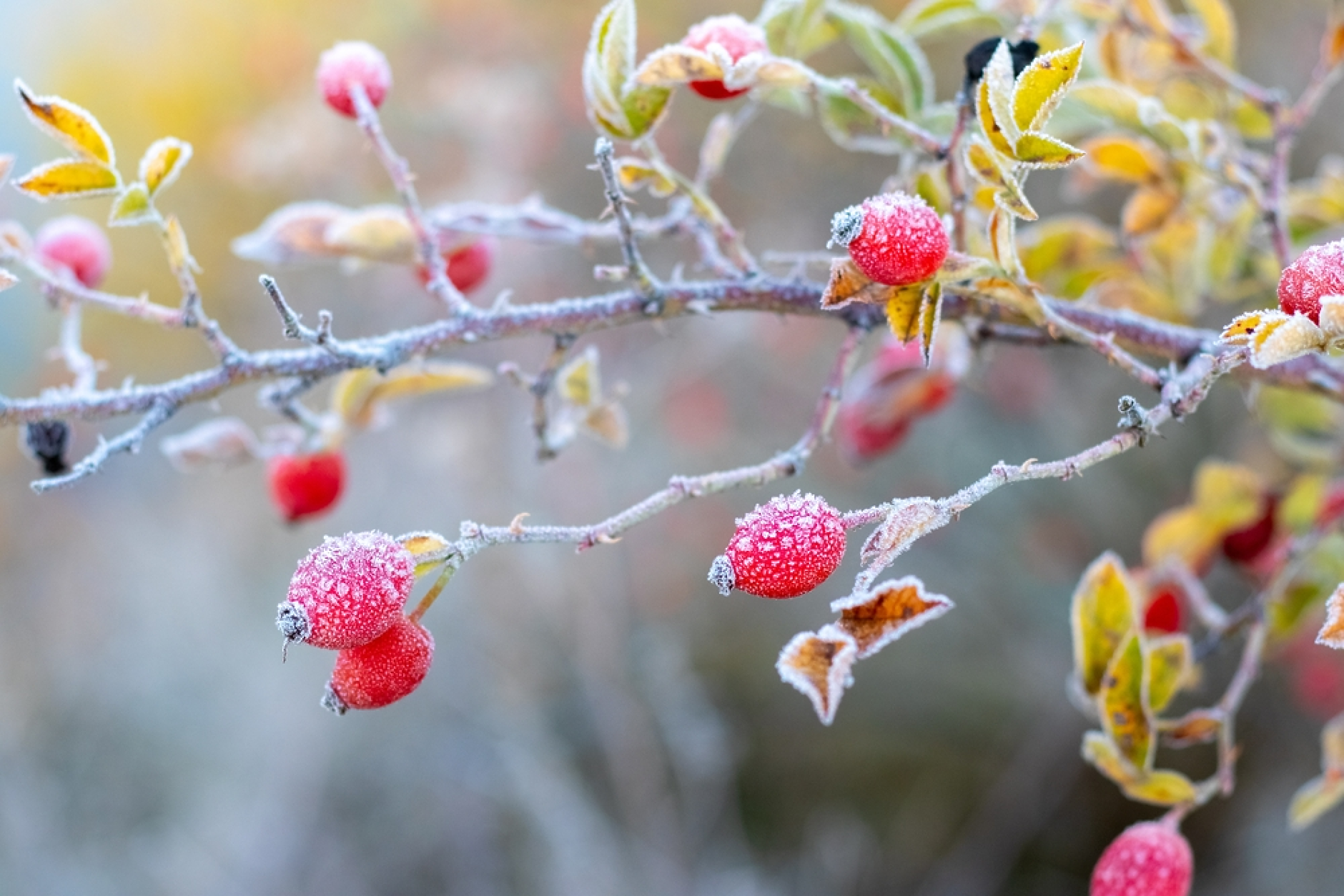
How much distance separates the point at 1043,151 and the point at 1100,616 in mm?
632

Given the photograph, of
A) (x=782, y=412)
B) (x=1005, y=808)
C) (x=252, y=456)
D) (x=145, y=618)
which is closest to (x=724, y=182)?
(x=782, y=412)

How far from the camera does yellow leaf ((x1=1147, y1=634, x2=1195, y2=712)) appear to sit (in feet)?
4.13

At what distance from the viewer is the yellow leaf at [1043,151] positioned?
33.4 inches

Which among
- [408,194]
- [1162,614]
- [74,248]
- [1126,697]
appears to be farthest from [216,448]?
[1162,614]

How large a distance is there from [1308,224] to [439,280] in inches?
52.6

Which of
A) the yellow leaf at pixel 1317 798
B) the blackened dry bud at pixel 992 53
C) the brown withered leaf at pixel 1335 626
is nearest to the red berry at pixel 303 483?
the blackened dry bud at pixel 992 53

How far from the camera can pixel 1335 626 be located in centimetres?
83

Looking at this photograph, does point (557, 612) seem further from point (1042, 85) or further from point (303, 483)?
point (1042, 85)

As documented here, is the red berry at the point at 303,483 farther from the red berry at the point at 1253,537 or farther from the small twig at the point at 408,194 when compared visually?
the red berry at the point at 1253,537

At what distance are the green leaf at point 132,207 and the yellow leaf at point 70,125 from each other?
1.4 inches

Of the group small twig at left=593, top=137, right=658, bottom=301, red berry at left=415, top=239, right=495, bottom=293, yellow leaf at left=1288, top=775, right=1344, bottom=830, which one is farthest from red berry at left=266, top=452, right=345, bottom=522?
yellow leaf at left=1288, top=775, right=1344, bottom=830

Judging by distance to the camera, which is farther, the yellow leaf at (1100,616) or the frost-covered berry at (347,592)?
the yellow leaf at (1100,616)

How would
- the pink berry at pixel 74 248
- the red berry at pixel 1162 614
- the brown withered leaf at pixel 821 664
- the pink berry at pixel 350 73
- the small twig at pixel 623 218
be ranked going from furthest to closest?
the red berry at pixel 1162 614, the pink berry at pixel 74 248, the pink berry at pixel 350 73, the small twig at pixel 623 218, the brown withered leaf at pixel 821 664

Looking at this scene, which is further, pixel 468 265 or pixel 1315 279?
pixel 468 265
